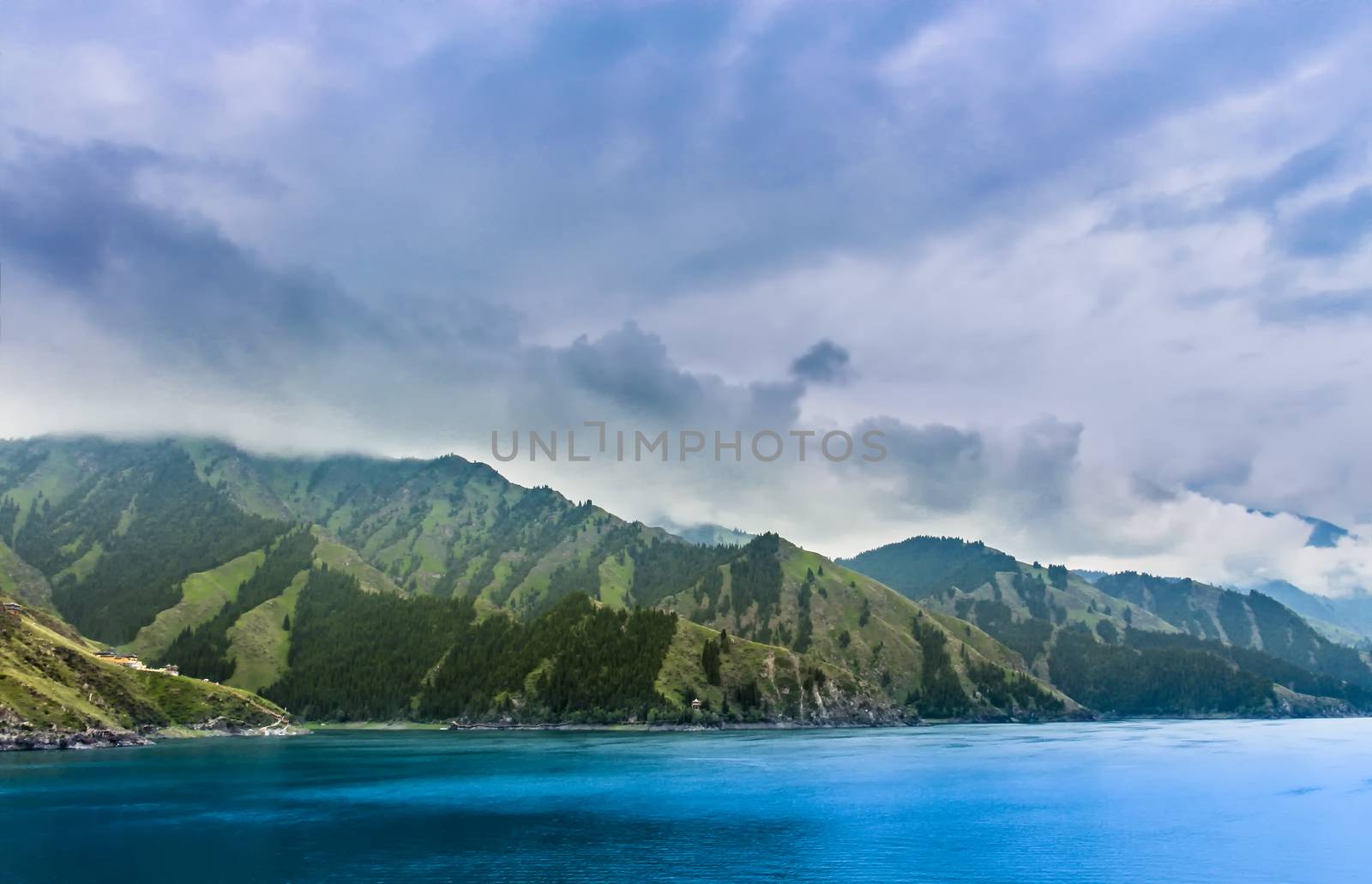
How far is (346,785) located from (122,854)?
61433mm

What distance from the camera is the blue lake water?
77.2 meters

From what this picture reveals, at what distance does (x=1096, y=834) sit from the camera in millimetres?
95875

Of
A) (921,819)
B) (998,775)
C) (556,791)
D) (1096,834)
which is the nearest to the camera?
(1096,834)

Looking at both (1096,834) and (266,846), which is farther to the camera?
(1096,834)

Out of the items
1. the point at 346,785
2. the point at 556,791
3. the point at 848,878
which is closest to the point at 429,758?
the point at 346,785

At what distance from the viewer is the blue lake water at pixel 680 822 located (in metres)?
77.2

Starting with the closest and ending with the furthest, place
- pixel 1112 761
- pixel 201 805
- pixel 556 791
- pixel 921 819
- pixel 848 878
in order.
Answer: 1. pixel 848 878
2. pixel 921 819
3. pixel 201 805
4. pixel 556 791
5. pixel 1112 761

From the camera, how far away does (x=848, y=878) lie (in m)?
74.1

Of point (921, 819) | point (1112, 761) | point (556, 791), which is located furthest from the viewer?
point (1112, 761)

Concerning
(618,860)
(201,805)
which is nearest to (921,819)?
(618,860)

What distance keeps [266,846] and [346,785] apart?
57400 mm

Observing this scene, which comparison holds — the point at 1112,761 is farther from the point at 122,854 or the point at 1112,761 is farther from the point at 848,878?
the point at 122,854

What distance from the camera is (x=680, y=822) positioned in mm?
103062

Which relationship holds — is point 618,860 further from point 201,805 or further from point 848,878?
point 201,805
